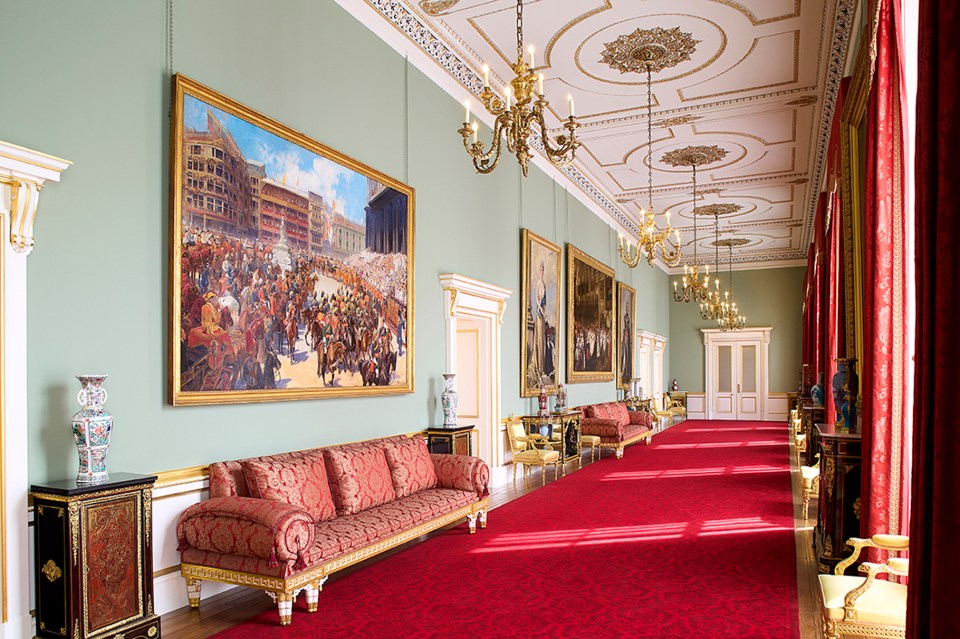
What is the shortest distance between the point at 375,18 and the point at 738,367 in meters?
19.7

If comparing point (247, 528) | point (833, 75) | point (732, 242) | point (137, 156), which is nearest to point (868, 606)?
point (247, 528)

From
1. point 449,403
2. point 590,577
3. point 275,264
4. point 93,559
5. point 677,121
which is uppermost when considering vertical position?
point 677,121

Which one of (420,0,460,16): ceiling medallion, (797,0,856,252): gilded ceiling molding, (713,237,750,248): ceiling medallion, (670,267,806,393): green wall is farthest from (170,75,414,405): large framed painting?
(670,267,806,393): green wall

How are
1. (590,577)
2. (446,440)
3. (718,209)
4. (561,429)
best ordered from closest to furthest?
1. (590,577)
2. (446,440)
3. (561,429)
4. (718,209)

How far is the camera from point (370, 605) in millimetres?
4871

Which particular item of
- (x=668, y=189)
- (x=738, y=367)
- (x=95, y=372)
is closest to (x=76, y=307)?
(x=95, y=372)

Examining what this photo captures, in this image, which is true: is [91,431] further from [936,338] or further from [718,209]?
[718,209]

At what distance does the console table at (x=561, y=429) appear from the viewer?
10.8 metres

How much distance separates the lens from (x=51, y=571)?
384cm

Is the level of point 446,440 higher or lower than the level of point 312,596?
higher

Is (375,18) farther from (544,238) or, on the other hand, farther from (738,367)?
(738,367)

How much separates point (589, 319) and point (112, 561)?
11592mm

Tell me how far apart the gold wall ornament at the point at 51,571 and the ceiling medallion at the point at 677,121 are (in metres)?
9.83

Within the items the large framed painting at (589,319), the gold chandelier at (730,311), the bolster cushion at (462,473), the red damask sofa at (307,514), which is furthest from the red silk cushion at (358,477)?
the gold chandelier at (730,311)
